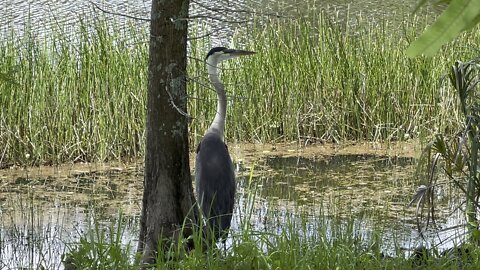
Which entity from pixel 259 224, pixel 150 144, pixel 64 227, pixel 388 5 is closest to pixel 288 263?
pixel 150 144

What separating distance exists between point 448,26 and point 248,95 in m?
6.46

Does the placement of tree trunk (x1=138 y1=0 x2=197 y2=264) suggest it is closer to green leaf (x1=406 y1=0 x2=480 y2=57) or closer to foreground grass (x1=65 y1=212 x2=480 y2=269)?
foreground grass (x1=65 y1=212 x2=480 y2=269)

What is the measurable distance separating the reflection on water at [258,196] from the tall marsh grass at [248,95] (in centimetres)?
21

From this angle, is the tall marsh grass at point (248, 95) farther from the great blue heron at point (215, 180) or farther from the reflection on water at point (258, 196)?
the great blue heron at point (215, 180)

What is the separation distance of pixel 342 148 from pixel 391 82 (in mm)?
727

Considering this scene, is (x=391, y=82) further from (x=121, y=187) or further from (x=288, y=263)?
(x=288, y=263)

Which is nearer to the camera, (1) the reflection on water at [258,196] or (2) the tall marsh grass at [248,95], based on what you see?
(1) the reflection on water at [258,196]

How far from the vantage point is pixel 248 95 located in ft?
23.9

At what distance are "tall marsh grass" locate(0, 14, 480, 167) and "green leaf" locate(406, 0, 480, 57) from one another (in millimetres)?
5888

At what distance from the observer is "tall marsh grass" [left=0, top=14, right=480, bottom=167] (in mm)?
6832

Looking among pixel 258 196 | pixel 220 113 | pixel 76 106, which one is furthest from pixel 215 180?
pixel 76 106

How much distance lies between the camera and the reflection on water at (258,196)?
505cm

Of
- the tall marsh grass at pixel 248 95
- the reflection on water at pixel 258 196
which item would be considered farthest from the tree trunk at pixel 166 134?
the tall marsh grass at pixel 248 95

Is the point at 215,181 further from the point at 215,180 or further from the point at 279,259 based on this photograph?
the point at 279,259
